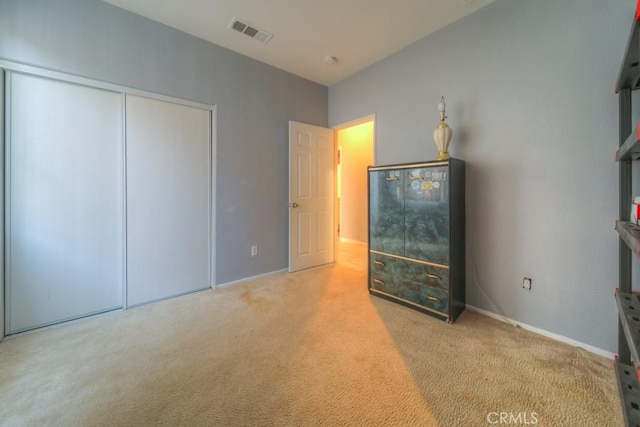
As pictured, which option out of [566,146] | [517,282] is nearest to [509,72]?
[566,146]

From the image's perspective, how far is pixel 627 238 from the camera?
1.14 metres

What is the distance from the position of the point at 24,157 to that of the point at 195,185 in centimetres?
123

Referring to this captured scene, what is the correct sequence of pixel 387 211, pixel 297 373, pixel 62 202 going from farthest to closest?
pixel 387 211
pixel 62 202
pixel 297 373

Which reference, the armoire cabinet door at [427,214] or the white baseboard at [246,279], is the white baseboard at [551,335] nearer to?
the armoire cabinet door at [427,214]

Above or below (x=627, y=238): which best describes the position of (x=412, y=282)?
below

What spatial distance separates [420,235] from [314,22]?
2268 millimetres

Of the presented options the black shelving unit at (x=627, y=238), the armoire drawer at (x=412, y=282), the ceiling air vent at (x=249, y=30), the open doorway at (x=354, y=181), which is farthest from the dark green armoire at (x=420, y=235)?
the open doorway at (x=354, y=181)

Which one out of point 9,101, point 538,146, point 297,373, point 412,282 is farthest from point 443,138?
point 9,101

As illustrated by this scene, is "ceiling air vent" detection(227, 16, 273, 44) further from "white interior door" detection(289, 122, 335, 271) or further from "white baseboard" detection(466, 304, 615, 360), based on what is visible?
"white baseboard" detection(466, 304, 615, 360)

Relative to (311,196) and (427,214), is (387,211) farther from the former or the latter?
(311,196)

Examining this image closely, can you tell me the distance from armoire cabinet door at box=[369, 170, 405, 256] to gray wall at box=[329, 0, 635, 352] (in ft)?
1.93

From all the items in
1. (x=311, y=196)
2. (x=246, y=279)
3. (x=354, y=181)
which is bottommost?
(x=246, y=279)

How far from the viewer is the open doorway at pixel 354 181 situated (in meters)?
5.16

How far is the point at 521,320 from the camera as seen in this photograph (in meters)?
2.06
